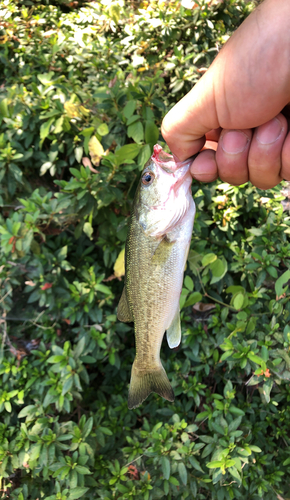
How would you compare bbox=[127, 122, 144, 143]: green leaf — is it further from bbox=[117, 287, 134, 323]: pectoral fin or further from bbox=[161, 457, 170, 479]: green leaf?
bbox=[161, 457, 170, 479]: green leaf

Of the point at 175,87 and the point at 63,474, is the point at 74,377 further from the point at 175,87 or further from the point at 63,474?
the point at 175,87

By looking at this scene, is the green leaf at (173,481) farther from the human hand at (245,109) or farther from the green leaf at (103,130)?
the green leaf at (103,130)

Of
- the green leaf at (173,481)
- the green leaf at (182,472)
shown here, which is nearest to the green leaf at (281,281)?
the green leaf at (182,472)

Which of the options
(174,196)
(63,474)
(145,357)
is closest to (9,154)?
(174,196)

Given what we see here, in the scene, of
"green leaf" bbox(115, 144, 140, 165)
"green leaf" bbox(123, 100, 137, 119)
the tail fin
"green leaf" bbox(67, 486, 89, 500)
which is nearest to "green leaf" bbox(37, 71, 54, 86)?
"green leaf" bbox(123, 100, 137, 119)

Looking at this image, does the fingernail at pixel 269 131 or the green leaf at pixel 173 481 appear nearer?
the fingernail at pixel 269 131

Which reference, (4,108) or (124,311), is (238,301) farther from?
(4,108)
